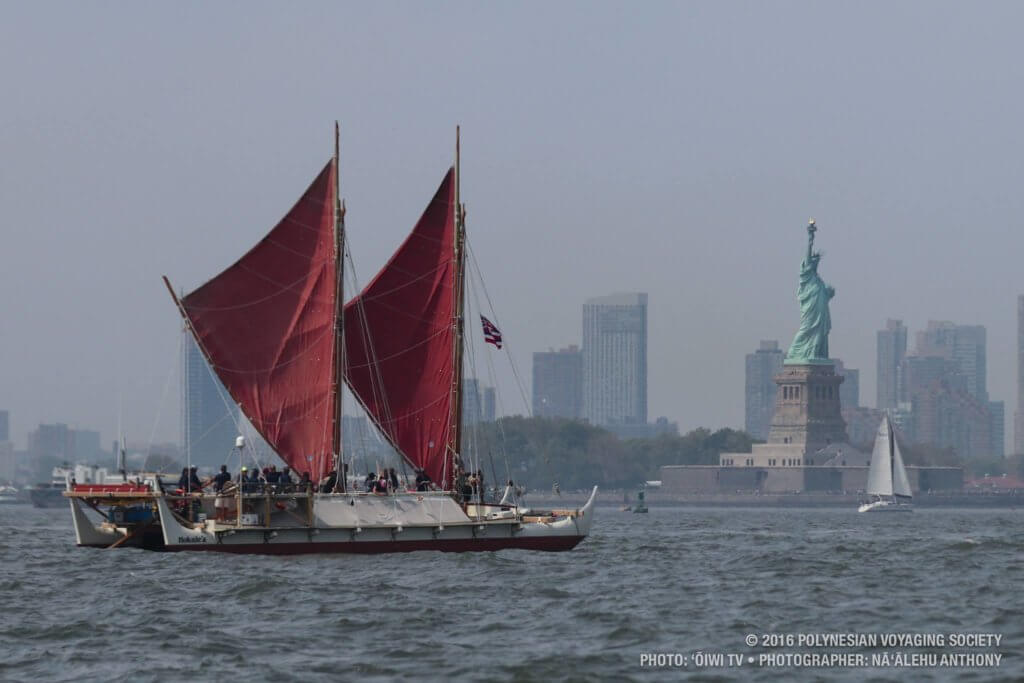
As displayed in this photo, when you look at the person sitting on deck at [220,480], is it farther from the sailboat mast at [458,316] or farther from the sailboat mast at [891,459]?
the sailboat mast at [891,459]

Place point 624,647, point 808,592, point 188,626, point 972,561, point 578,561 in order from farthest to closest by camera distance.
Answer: point 972,561 < point 578,561 < point 808,592 < point 188,626 < point 624,647

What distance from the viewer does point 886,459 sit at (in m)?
192

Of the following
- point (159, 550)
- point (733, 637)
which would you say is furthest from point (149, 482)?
point (733, 637)

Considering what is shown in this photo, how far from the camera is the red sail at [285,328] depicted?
203ft

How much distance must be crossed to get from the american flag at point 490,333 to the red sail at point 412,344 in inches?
80.1

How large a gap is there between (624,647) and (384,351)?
89.2ft

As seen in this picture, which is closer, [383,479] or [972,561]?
[383,479]

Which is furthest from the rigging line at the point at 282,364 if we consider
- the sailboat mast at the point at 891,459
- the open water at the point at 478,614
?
the sailboat mast at the point at 891,459

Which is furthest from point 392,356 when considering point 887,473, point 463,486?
point 887,473

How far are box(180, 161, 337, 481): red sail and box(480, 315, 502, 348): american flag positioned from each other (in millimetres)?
5736

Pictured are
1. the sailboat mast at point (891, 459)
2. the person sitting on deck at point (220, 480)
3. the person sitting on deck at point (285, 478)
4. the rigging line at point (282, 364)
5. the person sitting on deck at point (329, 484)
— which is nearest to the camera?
the person sitting on deck at point (220, 480)

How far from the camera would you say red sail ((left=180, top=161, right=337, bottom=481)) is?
61.8m

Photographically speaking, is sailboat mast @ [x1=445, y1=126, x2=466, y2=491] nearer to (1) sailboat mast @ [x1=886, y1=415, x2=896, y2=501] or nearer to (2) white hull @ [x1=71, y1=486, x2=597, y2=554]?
(2) white hull @ [x1=71, y1=486, x2=597, y2=554]

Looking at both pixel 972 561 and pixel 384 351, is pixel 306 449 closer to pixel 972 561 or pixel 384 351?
pixel 384 351
